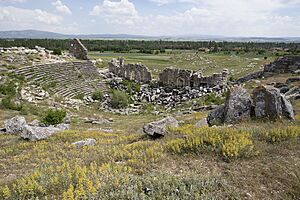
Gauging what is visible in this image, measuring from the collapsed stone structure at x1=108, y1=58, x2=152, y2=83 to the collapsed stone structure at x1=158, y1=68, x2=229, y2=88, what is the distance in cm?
246

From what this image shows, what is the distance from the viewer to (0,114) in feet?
56.6

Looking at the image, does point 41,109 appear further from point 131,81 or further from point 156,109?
point 131,81

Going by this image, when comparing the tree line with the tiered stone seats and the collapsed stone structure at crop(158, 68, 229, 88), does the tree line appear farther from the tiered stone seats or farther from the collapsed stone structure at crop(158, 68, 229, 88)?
the collapsed stone structure at crop(158, 68, 229, 88)

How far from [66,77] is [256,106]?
24.0m

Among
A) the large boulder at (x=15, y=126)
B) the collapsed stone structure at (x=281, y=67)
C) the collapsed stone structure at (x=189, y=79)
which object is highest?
the collapsed stone structure at (x=281, y=67)

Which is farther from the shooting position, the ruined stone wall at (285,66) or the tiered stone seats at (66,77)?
the ruined stone wall at (285,66)

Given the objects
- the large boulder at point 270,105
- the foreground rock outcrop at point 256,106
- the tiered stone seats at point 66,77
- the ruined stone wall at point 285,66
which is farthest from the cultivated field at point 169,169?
the ruined stone wall at point 285,66

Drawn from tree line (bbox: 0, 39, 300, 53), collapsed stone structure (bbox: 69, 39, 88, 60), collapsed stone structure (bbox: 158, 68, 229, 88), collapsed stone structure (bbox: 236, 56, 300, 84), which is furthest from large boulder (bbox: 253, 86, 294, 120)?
tree line (bbox: 0, 39, 300, 53)

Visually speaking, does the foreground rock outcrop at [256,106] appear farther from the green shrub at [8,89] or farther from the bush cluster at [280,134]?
the green shrub at [8,89]

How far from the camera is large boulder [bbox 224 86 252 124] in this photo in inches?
406

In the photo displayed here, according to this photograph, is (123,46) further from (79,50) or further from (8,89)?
(8,89)

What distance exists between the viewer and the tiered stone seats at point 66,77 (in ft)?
86.4

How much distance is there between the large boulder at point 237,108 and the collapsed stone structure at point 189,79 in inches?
864

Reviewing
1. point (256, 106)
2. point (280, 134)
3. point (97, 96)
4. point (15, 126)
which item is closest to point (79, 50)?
point (97, 96)
